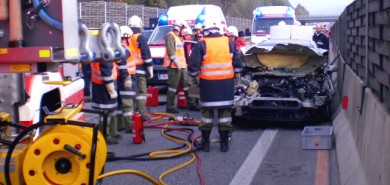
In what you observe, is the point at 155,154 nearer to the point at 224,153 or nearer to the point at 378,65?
the point at 224,153

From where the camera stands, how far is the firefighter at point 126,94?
10031 millimetres

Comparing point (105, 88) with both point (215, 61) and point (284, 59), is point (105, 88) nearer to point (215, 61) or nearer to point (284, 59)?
point (215, 61)

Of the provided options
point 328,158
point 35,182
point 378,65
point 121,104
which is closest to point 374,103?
point 378,65

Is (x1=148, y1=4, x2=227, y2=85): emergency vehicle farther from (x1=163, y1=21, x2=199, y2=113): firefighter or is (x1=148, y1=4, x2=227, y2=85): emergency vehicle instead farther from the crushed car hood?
the crushed car hood

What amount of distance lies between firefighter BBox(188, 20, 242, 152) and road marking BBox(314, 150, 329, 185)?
1.37 meters

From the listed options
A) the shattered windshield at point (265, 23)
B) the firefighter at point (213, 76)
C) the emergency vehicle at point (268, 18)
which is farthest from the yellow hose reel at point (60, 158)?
the shattered windshield at point (265, 23)

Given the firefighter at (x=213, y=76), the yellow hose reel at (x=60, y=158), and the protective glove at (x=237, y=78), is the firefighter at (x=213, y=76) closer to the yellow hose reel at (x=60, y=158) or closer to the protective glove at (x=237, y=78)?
the protective glove at (x=237, y=78)

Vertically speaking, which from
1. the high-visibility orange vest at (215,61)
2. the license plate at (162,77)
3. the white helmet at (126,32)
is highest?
the white helmet at (126,32)

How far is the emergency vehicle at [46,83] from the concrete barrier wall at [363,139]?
2233mm

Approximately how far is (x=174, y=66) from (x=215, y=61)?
4135 mm

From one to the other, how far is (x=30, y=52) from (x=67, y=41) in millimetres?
255

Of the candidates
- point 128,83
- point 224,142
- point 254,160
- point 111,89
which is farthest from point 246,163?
point 128,83

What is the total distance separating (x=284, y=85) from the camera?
11.4m

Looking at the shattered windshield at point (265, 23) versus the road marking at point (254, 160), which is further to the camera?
the shattered windshield at point (265, 23)
